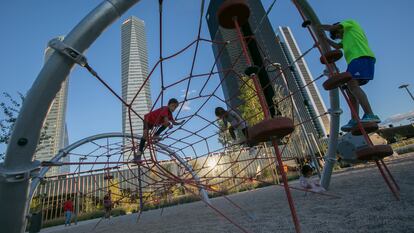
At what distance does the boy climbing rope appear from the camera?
2111 millimetres

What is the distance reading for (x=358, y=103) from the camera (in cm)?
220

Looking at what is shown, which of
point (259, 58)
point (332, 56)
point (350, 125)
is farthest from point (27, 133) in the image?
point (259, 58)

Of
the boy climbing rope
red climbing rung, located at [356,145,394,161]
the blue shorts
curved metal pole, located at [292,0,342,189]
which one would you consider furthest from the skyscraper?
red climbing rung, located at [356,145,394,161]

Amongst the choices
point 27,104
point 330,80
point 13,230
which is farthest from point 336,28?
point 13,230

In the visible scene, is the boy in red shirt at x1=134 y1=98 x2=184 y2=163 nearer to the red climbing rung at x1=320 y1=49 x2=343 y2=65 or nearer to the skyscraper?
the skyscraper

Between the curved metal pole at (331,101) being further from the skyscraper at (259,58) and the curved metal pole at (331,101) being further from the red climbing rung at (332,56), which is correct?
the skyscraper at (259,58)

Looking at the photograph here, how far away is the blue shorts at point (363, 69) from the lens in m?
2.18

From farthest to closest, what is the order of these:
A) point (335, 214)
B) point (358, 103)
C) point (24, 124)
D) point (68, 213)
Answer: point (68, 213)
point (358, 103)
point (335, 214)
point (24, 124)

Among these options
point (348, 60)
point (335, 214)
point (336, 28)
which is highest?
point (336, 28)

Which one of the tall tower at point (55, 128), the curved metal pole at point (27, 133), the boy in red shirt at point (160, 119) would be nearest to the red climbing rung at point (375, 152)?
the curved metal pole at point (27, 133)

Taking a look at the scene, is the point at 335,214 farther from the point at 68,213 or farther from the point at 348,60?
the point at 68,213

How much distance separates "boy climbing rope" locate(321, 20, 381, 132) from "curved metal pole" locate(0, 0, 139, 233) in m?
2.18

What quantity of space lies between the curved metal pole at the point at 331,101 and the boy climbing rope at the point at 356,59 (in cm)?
9

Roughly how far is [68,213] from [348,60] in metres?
10.9
